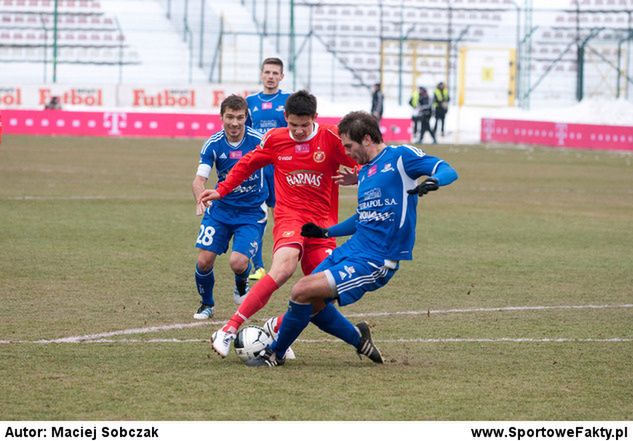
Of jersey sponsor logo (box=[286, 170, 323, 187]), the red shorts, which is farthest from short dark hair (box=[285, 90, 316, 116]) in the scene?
the red shorts

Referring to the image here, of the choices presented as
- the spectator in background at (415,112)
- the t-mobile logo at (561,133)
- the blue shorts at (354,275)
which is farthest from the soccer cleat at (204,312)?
the spectator in background at (415,112)

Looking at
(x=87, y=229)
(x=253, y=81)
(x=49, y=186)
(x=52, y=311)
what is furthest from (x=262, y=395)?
(x=253, y=81)

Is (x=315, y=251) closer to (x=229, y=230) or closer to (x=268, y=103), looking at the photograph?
(x=229, y=230)

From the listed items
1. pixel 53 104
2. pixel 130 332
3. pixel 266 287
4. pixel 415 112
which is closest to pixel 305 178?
pixel 266 287

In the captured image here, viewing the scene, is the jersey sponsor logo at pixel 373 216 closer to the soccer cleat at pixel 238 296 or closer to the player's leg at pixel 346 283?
the player's leg at pixel 346 283

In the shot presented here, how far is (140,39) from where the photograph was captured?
51125 millimetres

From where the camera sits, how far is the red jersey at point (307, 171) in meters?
8.96

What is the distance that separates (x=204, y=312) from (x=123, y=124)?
111 feet

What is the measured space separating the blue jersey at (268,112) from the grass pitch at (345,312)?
160 centimetres

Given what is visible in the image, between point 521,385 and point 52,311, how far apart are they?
437 cm

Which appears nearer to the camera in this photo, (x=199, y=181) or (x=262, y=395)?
(x=262, y=395)

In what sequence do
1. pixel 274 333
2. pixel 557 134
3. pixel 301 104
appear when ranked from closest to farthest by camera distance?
pixel 274 333 → pixel 301 104 → pixel 557 134

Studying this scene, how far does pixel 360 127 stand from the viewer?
8.09 metres
